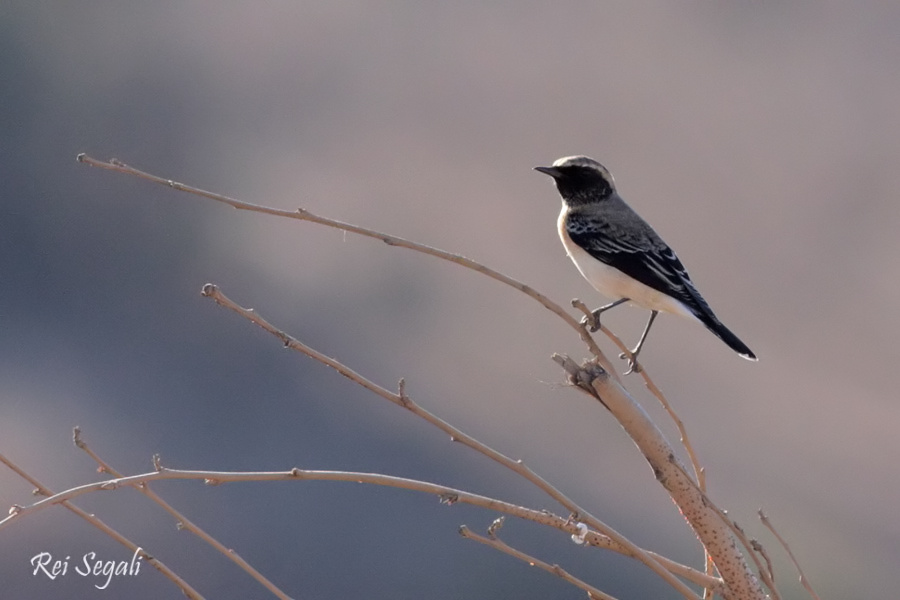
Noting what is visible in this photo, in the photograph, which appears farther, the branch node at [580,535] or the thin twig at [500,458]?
the branch node at [580,535]

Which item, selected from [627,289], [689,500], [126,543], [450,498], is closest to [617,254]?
[627,289]

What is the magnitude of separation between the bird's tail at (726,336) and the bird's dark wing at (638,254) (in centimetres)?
3

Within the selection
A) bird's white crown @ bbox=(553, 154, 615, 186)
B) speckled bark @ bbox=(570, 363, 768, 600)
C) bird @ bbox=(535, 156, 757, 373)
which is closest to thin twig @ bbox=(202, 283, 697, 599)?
speckled bark @ bbox=(570, 363, 768, 600)

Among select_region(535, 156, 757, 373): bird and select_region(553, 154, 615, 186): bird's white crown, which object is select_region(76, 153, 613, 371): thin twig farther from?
select_region(553, 154, 615, 186): bird's white crown

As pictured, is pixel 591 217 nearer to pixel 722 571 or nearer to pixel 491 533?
pixel 722 571

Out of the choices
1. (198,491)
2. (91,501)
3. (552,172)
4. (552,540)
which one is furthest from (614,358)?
(552,172)

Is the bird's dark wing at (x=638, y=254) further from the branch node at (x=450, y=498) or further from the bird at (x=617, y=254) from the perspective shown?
the branch node at (x=450, y=498)

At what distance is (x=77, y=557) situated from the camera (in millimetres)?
13836

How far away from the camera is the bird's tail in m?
6.21

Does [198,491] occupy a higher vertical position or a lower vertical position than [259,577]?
lower

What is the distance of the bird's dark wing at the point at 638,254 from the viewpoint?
6840mm

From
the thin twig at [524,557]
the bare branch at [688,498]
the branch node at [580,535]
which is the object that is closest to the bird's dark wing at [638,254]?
the bare branch at [688,498]

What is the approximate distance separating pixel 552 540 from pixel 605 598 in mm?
13266

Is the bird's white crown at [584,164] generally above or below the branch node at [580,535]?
above
